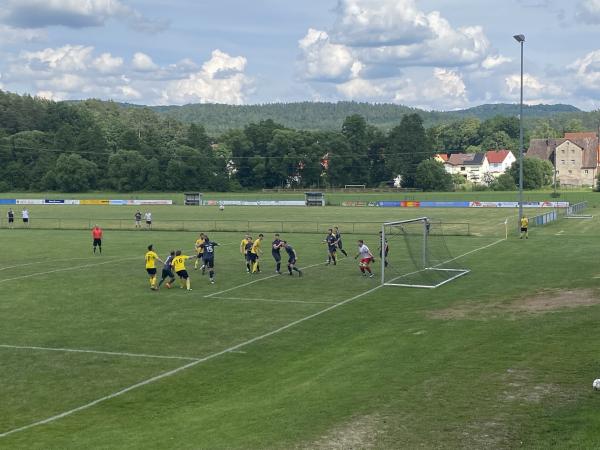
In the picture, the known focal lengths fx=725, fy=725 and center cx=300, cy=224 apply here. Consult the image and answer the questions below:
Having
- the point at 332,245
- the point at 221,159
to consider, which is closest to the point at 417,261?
the point at 332,245

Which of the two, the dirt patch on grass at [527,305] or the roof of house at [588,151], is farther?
the roof of house at [588,151]

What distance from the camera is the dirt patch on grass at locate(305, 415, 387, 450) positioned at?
11.2 meters

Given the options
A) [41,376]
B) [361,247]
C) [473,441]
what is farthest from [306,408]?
[361,247]

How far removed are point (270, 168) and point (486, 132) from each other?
2890 inches

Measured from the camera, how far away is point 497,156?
180 m

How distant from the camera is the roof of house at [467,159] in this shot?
587 feet

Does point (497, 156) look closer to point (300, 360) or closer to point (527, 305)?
point (527, 305)

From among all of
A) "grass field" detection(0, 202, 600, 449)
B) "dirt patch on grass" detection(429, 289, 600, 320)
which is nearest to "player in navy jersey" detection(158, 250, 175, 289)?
"grass field" detection(0, 202, 600, 449)

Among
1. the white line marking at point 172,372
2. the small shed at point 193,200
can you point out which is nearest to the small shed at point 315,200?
the small shed at point 193,200

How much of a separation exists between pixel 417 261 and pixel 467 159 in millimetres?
149355

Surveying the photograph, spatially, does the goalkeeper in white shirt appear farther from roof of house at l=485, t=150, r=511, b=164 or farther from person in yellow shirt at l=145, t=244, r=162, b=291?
roof of house at l=485, t=150, r=511, b=164

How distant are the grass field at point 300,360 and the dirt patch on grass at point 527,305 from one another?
0.29 ft

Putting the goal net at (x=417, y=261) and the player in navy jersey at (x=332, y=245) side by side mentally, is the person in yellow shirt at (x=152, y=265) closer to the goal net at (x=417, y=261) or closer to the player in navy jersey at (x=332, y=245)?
the goal net at (x=417, y=261)

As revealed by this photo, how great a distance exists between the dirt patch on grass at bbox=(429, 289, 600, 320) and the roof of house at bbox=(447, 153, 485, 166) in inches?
6211
